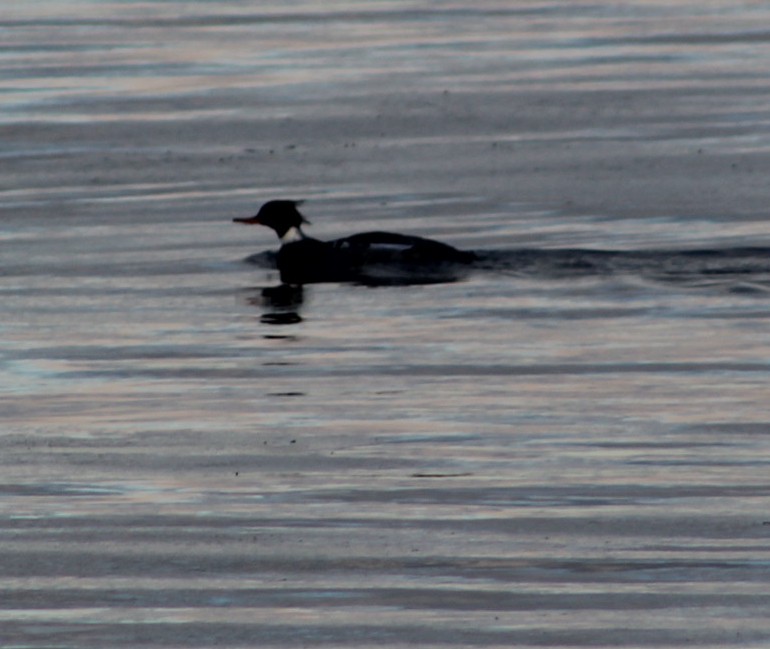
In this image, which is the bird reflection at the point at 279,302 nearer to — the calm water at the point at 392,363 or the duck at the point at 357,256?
the calm water at the point at 392,363

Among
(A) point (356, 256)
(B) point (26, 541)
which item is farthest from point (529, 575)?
(A) point (356, 256)

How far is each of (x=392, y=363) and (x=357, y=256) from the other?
12.4ft

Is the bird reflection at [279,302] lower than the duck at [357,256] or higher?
lower

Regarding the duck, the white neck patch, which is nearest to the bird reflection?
the duck

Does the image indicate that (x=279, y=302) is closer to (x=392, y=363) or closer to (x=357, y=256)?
(x=357, y=256)

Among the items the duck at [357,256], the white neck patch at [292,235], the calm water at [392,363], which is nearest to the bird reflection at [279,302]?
the calm water at [392,363]

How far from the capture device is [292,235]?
15.5m

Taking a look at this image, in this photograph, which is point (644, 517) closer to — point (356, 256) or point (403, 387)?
point (403, 387)

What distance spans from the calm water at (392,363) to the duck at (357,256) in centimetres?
17

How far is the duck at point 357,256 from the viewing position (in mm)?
13930

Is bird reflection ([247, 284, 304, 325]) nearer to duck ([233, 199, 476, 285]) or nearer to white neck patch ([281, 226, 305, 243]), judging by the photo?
duck ([233, 199, 476, 285])

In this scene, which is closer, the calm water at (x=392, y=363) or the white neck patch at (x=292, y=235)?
the calm water at (x=392, y=363)

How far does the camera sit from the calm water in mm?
6762

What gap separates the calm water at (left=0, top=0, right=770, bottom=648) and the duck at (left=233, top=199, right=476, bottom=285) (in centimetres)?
17
